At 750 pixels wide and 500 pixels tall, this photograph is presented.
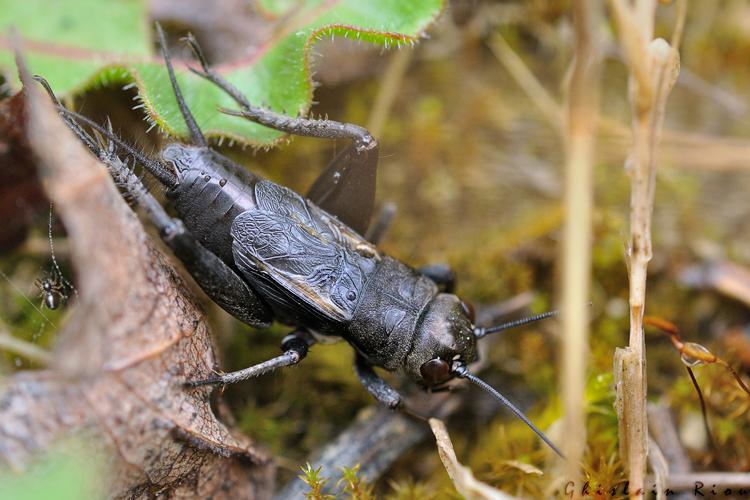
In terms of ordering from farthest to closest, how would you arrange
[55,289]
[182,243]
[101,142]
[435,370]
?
[435,370] < [55,289] < [101,142] < [182,243]

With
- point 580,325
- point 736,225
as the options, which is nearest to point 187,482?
point 580,325

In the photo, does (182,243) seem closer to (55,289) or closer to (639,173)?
(55,289)

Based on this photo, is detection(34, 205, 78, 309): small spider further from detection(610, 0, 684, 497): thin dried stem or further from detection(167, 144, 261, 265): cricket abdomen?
detection(610, 0, 684, 497): thin dried stem

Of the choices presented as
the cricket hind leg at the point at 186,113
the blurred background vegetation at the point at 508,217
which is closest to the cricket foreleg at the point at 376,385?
the blurred background vegetation at the point at 508,217

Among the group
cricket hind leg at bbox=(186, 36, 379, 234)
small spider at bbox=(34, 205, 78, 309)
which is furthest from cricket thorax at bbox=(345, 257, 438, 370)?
small spider at bbox=(34, 205, 78, 309)

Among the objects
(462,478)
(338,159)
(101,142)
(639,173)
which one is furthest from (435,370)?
(101,142)

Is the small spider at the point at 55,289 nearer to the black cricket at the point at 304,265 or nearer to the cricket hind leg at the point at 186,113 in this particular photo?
the black cricket at the point at 304,265

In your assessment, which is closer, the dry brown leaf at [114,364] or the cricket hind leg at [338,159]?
the dry brown leaf at [114,364]
